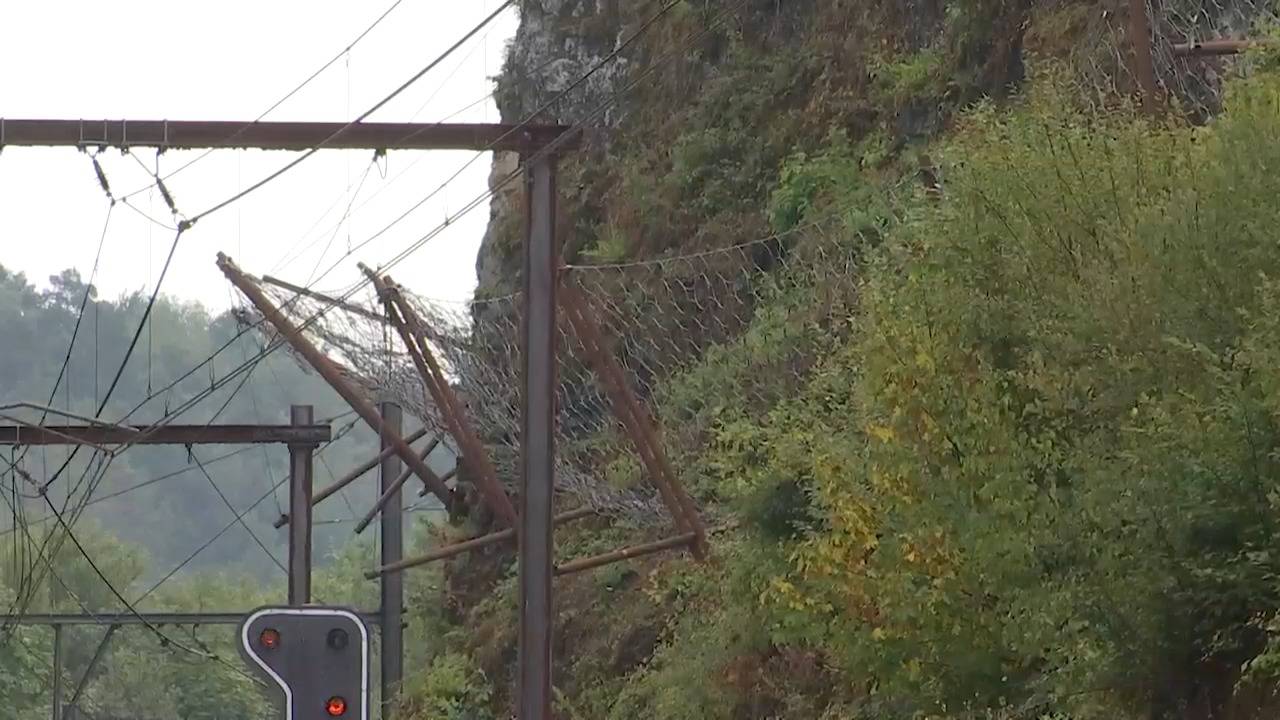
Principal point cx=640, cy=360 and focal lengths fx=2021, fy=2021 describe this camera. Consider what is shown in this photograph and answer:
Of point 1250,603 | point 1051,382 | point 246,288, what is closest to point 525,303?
point 1051,382

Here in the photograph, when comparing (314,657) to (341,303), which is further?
(341,303)

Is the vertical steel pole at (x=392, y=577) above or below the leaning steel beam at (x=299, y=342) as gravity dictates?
below

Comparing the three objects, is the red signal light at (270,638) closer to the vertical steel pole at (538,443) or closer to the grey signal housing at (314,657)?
the grey signal housing at (314,657)

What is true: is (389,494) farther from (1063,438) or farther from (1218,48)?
(1063,438)

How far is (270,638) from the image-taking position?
9.01m

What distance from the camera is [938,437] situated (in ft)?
40.6

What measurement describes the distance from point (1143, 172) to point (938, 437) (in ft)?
6.65

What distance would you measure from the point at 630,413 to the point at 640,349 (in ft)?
31.5

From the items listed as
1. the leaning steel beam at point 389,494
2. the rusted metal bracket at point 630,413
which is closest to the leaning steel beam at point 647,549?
the rusted metal bracket at point 630,413

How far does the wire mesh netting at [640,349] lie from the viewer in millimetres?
21781

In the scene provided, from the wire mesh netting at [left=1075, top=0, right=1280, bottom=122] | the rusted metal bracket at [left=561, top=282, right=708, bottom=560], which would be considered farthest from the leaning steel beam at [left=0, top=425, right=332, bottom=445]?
the wire mesh netting at [left=1075, top=0, right=1280, bottom=122]

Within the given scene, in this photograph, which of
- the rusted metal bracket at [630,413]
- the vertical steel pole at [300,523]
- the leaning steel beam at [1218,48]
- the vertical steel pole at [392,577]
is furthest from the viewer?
the vertical steel pole at [392,577]

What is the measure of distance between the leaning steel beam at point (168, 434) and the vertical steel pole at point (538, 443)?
30.9ft

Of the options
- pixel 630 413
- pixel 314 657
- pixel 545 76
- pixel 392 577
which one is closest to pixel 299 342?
pixel 630 413
